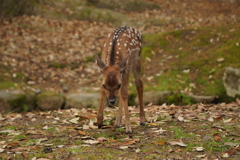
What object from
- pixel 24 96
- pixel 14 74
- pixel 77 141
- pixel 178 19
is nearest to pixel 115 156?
pixel 77 141

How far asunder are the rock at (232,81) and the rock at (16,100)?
5.72 meters

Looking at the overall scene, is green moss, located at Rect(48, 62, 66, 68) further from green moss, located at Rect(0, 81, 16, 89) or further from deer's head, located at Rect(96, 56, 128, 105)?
deer's head, located at Rect(96, 56, 128, 105)

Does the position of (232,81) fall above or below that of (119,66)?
below

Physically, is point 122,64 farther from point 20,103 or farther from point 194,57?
point 194,57

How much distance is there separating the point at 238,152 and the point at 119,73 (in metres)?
2.22

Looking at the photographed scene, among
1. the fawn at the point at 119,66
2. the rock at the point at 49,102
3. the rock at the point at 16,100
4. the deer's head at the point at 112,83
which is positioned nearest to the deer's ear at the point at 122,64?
the fawn at the point at 119,66

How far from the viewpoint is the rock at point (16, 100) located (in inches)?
364

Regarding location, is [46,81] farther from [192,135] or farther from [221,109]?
[192,135]

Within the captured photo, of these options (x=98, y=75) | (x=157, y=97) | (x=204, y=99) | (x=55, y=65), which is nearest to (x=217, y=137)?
(x=204, y=99)

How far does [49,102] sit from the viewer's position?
977 centimetres

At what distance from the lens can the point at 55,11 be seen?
655 inches

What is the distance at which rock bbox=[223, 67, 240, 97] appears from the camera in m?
9.56

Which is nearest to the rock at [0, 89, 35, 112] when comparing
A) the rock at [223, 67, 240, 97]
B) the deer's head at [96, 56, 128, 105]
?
the deer's head at [96, 56, 128, 105]

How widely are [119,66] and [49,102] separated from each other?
469 cm
